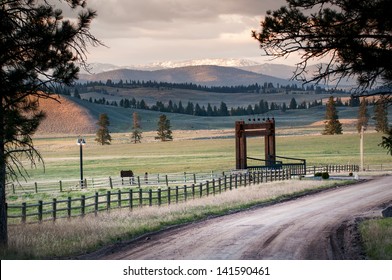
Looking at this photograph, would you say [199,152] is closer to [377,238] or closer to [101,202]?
[101,202]

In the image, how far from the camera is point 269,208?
3086cm

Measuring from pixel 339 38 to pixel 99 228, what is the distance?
31.8 ft

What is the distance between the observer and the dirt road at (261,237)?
54.3 ft

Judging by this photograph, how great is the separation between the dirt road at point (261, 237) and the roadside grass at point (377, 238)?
22.1 inches

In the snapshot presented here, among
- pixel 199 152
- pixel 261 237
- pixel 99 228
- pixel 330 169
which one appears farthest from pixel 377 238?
pixel 199 152

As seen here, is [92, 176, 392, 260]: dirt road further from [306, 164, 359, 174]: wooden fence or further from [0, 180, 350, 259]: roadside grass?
[306, 164, 359, 174]: wooden fence

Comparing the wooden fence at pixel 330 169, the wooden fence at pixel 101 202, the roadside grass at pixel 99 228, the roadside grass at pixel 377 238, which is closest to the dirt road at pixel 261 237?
the roadside grass at pixel 377 238

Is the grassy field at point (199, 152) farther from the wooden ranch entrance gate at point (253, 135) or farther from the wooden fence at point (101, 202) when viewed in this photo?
the wooden fence at point (101, 202)

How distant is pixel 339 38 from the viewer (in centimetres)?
1761

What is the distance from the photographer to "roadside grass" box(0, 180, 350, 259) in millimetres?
18078

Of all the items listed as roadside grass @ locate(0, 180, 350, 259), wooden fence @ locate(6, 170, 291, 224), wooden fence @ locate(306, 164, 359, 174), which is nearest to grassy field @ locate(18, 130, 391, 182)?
wooden fence @ locate(306, 164, 359, 174)

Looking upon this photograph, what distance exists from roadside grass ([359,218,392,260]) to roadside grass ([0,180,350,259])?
269 inches

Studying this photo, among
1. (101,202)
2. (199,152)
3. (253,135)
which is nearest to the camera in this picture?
(101,202)
